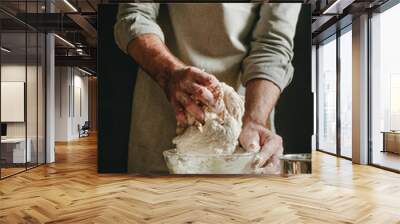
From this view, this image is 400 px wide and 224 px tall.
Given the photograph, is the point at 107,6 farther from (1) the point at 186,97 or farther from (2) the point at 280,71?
(2) the point at 280,71

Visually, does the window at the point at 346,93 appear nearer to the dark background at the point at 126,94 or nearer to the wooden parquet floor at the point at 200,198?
the wooden parquet floor at the point at 200,198

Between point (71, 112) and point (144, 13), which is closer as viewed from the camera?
point (144, 13)

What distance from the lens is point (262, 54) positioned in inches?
230

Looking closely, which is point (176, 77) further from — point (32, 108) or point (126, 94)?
point (32, 108)

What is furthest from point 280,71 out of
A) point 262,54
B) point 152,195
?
point 152,195

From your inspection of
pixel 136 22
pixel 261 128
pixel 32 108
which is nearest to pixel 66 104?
pixel 32 108

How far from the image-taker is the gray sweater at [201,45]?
5.82 metres

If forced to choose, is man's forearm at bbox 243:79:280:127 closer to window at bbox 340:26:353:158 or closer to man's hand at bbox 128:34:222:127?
man's hand at bbox 128:34:222:127

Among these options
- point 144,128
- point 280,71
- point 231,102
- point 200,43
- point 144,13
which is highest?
point 144,13

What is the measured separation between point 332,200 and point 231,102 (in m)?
2.10

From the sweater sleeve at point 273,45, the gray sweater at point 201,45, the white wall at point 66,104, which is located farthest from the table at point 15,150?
the white wall at point 66,104

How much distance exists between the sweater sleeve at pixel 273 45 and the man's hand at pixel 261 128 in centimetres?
15

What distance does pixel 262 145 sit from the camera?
19.1 ft

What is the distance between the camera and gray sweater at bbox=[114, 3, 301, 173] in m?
5.82
